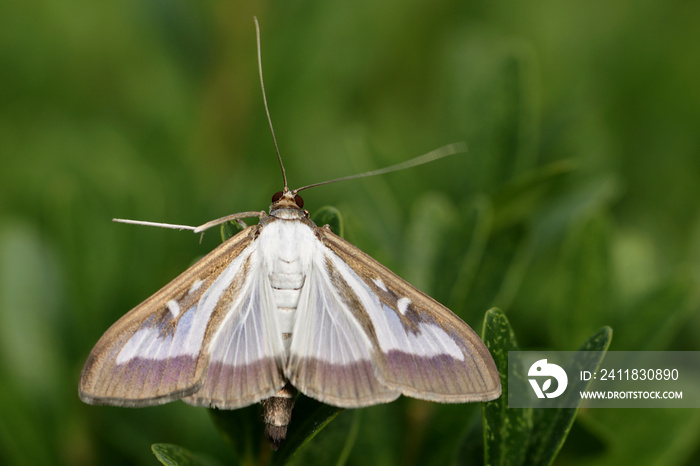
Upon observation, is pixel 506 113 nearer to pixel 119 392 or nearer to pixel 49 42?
pixel 119 392

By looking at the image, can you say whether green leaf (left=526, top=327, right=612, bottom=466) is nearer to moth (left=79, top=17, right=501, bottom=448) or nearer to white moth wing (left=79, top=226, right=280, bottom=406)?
moth (left=79, top=17, right=501, bottom=448)

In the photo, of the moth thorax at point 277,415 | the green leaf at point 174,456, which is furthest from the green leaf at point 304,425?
the green leaf at point 174,456

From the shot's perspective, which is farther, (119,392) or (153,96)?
(153,96)

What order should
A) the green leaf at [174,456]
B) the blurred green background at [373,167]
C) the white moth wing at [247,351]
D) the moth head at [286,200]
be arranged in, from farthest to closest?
the moth head at [286,200], the blurred green background at [373,167], the white moth wing at [247,351], the green leaf at [174,456]

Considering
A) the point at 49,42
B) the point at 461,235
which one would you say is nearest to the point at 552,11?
the point at 461,235

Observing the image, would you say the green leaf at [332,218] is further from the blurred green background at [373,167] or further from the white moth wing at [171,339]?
the white moth wing at [171,339]

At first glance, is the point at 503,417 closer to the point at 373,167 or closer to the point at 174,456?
the point at 174,456

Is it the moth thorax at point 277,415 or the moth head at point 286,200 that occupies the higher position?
the moth head at point 286,200
